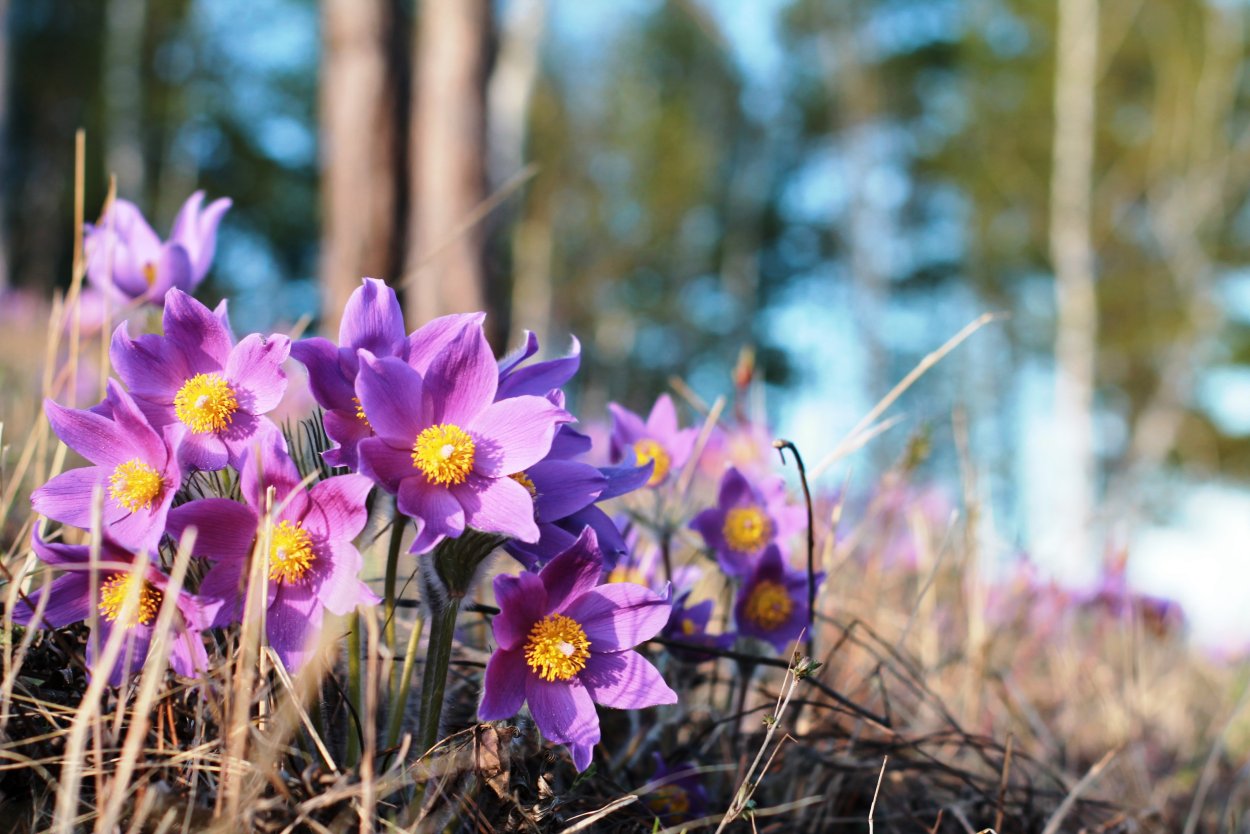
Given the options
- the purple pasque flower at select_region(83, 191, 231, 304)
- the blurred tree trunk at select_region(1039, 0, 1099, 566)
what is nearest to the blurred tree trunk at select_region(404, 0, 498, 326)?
the purple pasque flower at select_region(83, 191, 231, 304)

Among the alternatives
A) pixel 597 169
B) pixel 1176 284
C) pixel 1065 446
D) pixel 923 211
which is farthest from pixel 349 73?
pixel 923 211

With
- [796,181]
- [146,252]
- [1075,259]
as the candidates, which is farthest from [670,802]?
[796,181]

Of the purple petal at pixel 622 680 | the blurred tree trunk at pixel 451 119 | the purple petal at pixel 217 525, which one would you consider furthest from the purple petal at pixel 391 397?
the blurred tree trunk at pixel 451 119

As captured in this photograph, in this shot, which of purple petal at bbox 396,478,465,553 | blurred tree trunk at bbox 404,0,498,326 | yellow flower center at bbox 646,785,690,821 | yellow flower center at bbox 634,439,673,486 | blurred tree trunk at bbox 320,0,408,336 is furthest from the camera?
blurred tree trunk at bbox 320,0,408,336

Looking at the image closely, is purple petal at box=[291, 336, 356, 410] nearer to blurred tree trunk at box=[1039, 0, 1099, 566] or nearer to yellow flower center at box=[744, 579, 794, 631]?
yellow flower center at box=[744, 579, 794, 631]

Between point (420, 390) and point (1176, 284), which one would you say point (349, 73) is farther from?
point (1176, 284)

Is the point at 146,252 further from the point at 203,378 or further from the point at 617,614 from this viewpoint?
the point at 617,614
